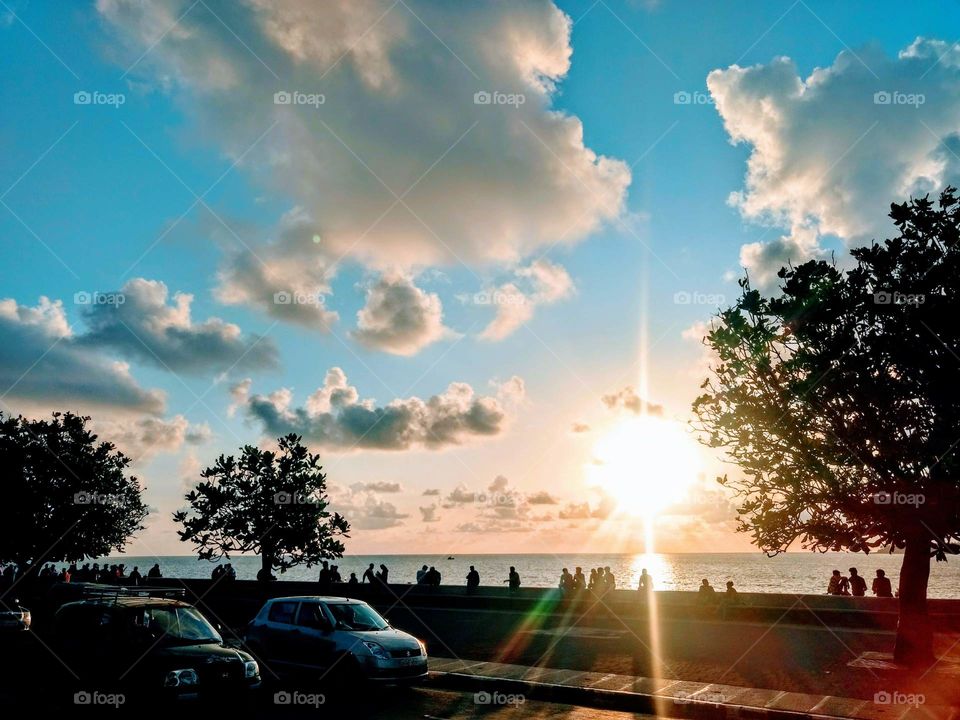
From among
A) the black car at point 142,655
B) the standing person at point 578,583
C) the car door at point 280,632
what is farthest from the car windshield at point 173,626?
the standing person at point 578,583

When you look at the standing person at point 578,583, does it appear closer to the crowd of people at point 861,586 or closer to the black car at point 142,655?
the crowd of people at point 861,586

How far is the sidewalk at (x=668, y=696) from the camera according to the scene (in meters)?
12.1

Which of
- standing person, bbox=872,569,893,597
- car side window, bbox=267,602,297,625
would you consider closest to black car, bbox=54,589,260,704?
car side window, bbox=267,602,297,625

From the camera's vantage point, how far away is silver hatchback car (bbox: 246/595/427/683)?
1412cm

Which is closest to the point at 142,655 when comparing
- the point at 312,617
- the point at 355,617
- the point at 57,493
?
the point at 312,617

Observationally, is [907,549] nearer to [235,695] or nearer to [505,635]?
[505,635]

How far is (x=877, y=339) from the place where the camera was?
648 inches

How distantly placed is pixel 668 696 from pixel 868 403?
26.2 feet

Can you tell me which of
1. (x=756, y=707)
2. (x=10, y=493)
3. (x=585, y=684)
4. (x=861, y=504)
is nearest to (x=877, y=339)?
(x=861, y=504)

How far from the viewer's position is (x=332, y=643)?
1459cm

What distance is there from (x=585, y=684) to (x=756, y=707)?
3.27 m

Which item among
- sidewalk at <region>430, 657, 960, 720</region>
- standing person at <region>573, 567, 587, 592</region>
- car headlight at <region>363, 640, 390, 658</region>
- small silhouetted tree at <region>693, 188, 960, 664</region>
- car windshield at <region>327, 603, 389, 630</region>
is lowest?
sidewalk at <region>430, 657, 960, 720</region>

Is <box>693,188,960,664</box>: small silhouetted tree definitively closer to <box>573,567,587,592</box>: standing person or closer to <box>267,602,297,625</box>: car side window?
<box>267,602,297,625</box>: car side window

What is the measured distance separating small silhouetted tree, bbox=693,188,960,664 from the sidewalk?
16.1 feet
